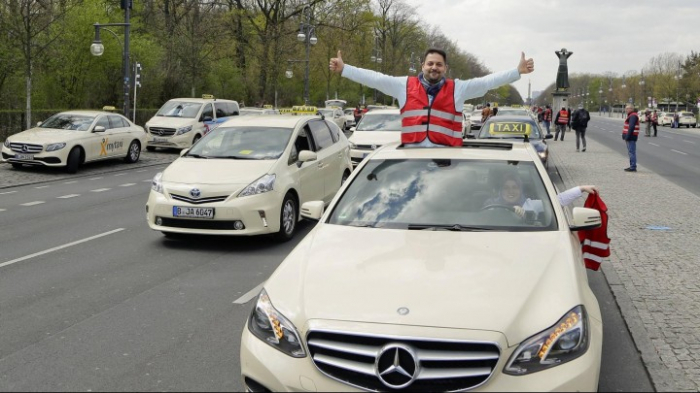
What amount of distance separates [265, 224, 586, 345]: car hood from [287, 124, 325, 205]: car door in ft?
17.9

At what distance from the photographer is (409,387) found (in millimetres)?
3230

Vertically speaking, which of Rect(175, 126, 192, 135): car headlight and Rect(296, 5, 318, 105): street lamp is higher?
Rect(296, 5, 318, 105): street lamp

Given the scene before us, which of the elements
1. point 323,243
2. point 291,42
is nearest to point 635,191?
point 323,243

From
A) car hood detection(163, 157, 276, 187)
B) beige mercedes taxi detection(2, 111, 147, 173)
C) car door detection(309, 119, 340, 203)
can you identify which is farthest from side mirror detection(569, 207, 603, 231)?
beige mercedes taxi detection(2, 111, 147, 173)

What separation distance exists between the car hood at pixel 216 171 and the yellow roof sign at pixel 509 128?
35.9 feet

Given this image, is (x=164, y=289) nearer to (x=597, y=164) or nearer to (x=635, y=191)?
(x=635, y=191)

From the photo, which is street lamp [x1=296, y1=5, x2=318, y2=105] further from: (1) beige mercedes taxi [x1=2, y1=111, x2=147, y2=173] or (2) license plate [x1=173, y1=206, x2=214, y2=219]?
(2) license plate [x1=173, y1=206, x2=214, y2=219]

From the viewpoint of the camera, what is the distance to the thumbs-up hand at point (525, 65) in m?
6.69

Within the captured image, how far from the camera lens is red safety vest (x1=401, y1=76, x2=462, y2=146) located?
6660 mm

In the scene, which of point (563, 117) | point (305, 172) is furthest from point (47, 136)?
point (563, 117)

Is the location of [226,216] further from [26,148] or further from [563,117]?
[563,117]

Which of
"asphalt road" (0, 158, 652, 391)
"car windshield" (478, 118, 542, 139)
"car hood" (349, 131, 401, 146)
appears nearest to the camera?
"asphalt road" (0, 158, 652, 391)

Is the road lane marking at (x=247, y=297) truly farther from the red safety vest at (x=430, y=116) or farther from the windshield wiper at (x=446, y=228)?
the windshield wiper at (x=446, y=228)

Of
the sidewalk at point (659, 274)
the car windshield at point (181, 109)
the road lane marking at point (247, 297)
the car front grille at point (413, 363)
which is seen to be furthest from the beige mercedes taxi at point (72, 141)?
the car front grille at point (413, 363)
